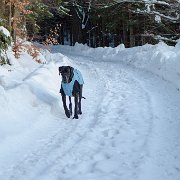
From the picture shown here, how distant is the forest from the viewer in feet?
56.3

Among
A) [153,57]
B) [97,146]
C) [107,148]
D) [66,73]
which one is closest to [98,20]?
[153,57]

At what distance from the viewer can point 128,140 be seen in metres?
7.21

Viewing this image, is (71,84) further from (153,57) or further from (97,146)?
(153,57)

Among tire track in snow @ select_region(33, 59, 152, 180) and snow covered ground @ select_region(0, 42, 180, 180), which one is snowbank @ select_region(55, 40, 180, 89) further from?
tire track in snow @ select_region(33, 59, 152, 180)

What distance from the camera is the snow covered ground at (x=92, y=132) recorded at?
5.85 meters

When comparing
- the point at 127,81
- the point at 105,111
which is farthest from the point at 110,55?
the point at 105,111

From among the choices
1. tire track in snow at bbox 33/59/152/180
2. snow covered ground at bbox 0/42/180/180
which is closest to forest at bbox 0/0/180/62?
snow covered ground at bbox 0/42/180/180

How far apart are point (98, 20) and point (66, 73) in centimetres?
3293

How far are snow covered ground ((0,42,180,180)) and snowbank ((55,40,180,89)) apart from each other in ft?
3.25

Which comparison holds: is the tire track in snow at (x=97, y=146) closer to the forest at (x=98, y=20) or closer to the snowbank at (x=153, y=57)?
the snowbank at (x=153, y=57)

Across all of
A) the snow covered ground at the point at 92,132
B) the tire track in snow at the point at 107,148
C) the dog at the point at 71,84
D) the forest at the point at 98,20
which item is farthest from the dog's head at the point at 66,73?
the forest at the point at 98,20

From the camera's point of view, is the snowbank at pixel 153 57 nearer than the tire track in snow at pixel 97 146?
No

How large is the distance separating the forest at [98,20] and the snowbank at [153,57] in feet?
5.02

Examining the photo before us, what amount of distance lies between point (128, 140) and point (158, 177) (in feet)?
5.88
